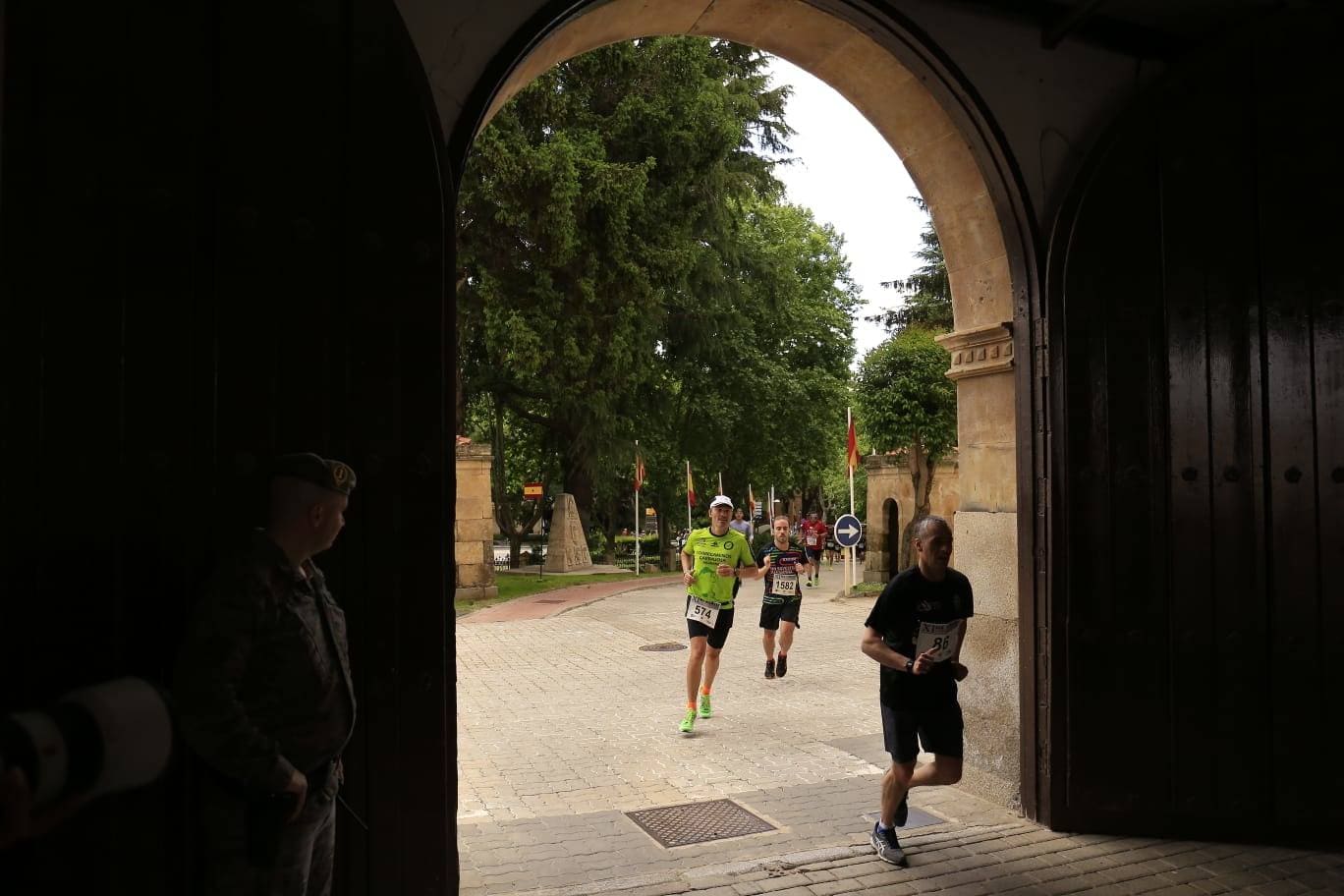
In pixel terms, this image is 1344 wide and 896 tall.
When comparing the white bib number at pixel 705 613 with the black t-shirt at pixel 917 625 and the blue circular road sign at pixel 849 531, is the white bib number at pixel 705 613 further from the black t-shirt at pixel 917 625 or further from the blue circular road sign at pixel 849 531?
the blue circular road sign at pixel 849 531

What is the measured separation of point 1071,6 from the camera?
15.9 ft

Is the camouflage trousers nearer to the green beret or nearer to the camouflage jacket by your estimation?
the camouflage jacket

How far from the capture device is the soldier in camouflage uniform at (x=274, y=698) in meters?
2.24

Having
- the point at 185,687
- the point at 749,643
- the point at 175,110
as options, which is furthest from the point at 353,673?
the point at 749,643

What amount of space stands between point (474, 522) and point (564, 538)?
6.37 meters

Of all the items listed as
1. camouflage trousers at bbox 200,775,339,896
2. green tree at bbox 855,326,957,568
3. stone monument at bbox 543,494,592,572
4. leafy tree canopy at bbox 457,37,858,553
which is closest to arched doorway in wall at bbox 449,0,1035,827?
camouflage trousers at bbox 200,775,339,896

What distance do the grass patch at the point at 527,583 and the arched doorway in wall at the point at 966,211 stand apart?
12120 mm

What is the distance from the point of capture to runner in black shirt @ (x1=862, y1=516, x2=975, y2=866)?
442cm

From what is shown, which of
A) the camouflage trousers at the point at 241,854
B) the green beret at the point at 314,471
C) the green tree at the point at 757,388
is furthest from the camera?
the green tree at the point at 757,388

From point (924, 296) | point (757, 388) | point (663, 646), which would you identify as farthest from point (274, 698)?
point (924, 296)

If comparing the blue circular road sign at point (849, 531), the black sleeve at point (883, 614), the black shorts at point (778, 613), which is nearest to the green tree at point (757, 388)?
the blue circular road sign at point (849, 531)

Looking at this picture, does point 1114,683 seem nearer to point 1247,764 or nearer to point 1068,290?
point 1247,764

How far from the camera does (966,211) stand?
5.41 m

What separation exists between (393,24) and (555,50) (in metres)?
1.16
